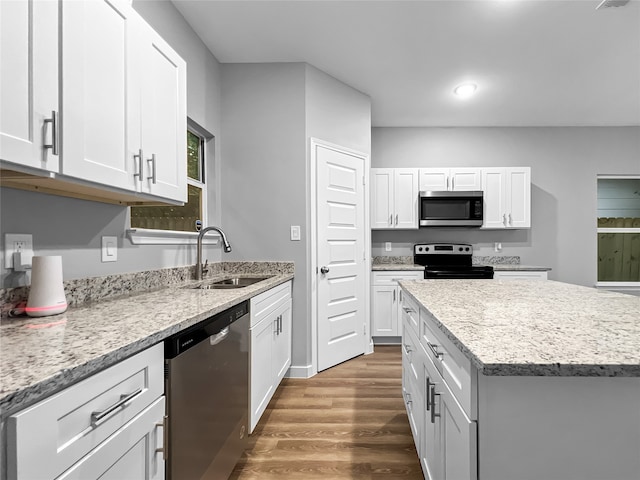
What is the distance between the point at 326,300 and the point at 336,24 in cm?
227

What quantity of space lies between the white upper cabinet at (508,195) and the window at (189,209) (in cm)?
332

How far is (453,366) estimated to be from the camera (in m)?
1.04

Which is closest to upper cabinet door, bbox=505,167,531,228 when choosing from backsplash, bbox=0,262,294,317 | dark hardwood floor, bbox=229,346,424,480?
dark hardwood floor, bbox=229,346,424,480

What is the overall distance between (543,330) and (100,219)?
1883 mm

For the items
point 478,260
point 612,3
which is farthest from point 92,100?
point 478,260

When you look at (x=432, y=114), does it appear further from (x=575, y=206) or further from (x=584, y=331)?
(x=584, y=331)

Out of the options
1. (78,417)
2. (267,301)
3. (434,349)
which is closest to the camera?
(78,417)

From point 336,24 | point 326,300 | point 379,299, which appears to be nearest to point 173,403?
point 326,300

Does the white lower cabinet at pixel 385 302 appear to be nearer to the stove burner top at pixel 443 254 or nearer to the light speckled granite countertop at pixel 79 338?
the stove burner top at pixel 443 254

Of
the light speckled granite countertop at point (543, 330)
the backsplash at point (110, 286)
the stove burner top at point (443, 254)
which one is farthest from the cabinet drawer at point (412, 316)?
the stove burner top at point (443, 254)

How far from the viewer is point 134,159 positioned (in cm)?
147

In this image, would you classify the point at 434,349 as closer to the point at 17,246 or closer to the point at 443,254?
the point at 17,246

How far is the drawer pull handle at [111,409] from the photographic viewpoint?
31.5 inches

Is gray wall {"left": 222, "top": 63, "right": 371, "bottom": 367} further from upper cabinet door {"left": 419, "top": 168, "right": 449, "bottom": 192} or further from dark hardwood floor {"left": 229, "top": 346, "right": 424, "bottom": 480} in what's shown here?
upper cabinet door {"left": 419, "top": 168, "right": 449, "bottom": 192}
